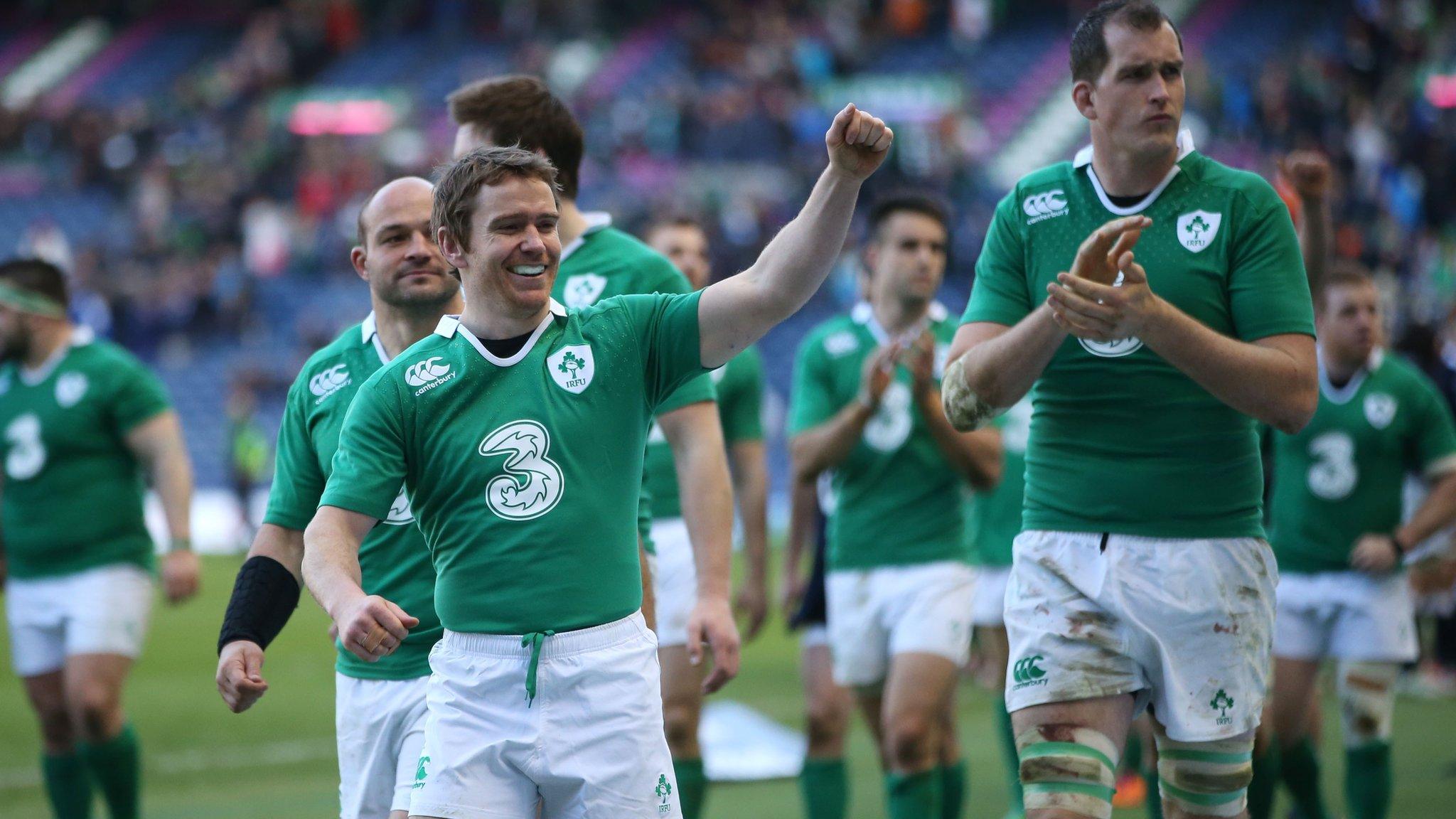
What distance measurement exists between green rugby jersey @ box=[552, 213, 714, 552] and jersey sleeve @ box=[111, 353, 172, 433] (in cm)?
285

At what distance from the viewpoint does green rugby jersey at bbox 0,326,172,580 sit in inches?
273

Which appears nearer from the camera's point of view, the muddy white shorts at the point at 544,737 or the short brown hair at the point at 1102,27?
the muddy white shorts at the point at 544,737

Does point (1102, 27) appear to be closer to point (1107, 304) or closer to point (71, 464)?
point (1107, 304)

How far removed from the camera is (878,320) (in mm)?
6824

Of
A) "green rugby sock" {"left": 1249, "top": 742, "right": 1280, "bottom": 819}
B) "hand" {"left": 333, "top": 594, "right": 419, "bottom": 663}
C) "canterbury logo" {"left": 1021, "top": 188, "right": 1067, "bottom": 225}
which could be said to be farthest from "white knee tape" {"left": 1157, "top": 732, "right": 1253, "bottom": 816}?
"hand" {"left": 333, "top": 594, "right": 419, "bottom": 663}

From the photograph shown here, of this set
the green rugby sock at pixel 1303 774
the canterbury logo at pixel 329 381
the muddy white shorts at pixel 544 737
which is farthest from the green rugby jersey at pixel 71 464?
the green rugby sock at pixel 1303 774

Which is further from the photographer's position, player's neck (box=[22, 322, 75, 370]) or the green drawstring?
player's neck (box=[22, 322, 75, 370])

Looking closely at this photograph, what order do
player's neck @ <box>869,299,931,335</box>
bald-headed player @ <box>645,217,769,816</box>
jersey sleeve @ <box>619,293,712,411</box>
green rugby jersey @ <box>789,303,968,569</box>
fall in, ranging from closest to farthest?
jersey sleeve @ <box>619,293,712,411</box> < bald-headed player @ <box>645,217,769,816</box> < green rugby jersey @ <box>789,303,968,569</box> < player's neck @ <box>869,299,931,335</box>

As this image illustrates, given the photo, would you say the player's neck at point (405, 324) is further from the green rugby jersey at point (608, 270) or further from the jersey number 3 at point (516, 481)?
the jersey number 3 at point (516, 481)

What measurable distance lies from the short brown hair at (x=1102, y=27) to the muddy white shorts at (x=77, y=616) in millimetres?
4834

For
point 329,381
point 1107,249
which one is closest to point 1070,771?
point 1107,249

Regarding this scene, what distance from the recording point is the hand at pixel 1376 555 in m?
6.28

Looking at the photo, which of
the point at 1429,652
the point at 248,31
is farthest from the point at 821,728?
the point at 248,31

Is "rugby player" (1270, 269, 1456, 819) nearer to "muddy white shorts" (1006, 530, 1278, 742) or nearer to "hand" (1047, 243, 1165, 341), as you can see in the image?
"muddy white shorts" (1006, 530, 1278, 742)
